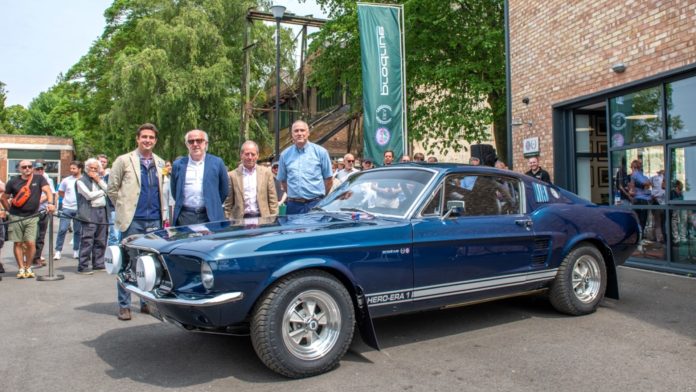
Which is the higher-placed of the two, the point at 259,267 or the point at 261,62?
the point at 261,62

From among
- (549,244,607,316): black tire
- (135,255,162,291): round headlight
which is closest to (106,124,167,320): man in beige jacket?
(135,255,162,291): round headlight

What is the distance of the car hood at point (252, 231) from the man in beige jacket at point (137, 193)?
1.05m

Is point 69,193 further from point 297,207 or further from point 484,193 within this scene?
point 484,193

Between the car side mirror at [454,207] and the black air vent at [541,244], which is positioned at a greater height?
the car side mirror at [454,207]

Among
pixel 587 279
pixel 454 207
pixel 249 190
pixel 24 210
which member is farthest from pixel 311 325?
pixel 24 210

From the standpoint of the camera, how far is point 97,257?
9.27m

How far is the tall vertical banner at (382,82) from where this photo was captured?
11.3 m

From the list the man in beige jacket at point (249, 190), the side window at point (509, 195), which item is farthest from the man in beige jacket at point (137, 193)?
the side window at point (509, 195)

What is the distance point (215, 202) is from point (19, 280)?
15.1 ft

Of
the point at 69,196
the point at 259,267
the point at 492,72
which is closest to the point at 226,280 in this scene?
the point at 259,267

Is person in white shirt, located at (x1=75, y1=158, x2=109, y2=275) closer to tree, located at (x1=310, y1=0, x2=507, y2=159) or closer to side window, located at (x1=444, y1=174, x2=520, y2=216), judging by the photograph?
side window, located at (x1=444, y1=174, x2=520, y2=216)

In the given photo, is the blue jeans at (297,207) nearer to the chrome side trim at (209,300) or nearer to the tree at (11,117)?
the chrome side trim at (209,300)

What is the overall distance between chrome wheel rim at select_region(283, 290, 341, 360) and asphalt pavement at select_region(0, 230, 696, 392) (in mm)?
203

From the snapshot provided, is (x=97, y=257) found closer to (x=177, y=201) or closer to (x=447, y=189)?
(x=177, y=201)
